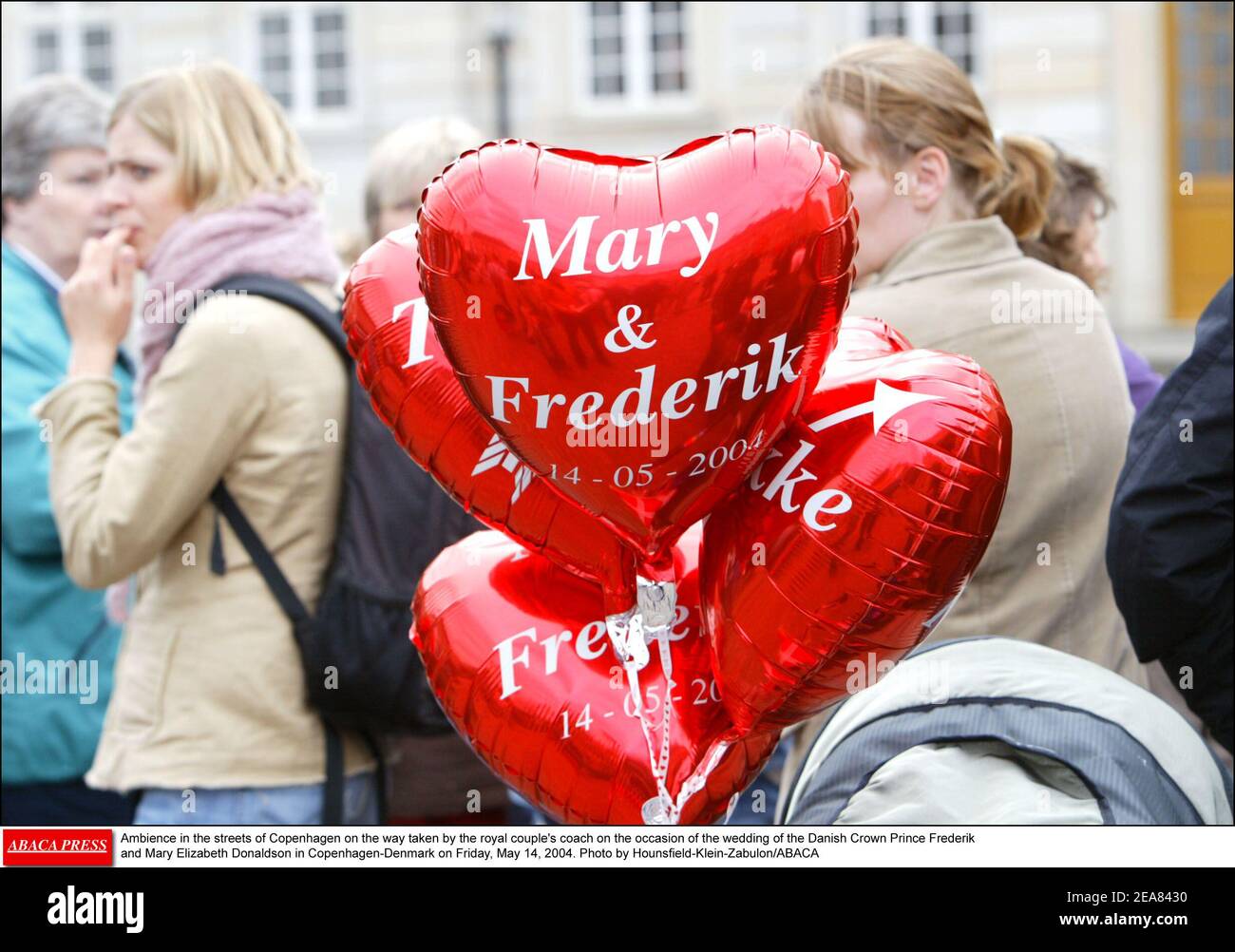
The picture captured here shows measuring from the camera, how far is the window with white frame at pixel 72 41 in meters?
12.3

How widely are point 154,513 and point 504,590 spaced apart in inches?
36.4

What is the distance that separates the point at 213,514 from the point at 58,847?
890mm

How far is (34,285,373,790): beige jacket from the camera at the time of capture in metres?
2.32

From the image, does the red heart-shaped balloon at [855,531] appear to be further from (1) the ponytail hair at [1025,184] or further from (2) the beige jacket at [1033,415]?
(1) the ponytail hair at [1025,184]

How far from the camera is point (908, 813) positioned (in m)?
1.42

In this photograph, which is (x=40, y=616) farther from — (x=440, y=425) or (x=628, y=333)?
(x=628, y=333)

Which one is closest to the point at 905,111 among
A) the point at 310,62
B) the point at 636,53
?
the point at 636,53

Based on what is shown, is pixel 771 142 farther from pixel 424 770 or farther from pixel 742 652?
pixel 424 770

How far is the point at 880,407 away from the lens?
55.6 inches

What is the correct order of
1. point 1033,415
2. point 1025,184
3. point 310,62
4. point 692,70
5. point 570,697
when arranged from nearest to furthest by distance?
1. point 570,697
2. point 1033,415
3. point 1025,184
4. point 692,70
5. point 310,62

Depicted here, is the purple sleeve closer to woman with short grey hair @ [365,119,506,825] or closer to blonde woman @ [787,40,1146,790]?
blonde woman @ [787,40,1146,790]

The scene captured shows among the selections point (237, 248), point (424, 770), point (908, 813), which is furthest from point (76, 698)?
point (908, 813)

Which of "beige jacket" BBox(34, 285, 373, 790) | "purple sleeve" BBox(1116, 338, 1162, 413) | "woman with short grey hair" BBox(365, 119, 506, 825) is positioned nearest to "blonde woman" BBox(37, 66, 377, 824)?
"beige jacket" BBox(34, 285, 373, 790)

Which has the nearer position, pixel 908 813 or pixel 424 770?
pixel 908 813
